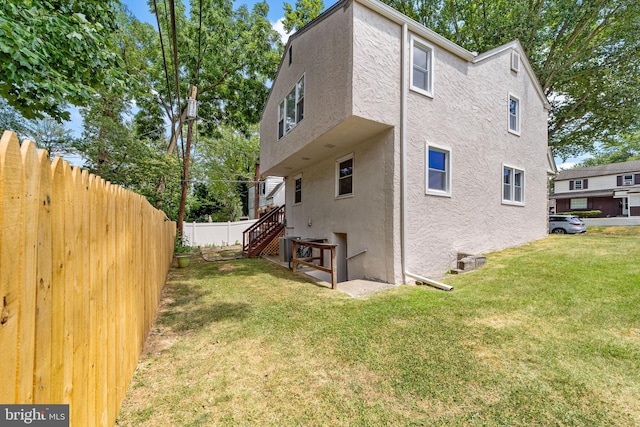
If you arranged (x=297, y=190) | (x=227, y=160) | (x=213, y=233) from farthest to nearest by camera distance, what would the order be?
(x=227, y=160) → (x=213, y=233) → (x=297, y=190)

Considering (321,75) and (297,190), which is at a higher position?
(321,75)

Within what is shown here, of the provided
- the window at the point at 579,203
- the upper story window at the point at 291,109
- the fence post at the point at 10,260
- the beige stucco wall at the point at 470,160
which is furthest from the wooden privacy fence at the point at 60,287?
the window at the point at 579,203

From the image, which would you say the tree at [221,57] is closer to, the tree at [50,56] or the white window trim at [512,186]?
the tree at [50,56]

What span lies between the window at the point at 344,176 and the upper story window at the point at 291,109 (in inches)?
74.5

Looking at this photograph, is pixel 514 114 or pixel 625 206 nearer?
pixel 514 114

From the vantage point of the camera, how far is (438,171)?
7312mm

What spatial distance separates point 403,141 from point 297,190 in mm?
6335

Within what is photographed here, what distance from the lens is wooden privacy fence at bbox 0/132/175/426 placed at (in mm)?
999

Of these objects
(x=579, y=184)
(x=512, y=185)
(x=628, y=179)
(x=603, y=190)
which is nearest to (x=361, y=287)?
(x=512, y=185)

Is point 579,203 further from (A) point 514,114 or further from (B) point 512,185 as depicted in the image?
(B) point 512,185

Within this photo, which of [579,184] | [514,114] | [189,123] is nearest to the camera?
[514,114]

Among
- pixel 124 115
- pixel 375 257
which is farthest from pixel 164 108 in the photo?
pixel 375 257

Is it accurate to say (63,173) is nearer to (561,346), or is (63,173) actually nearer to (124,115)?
(561,346)

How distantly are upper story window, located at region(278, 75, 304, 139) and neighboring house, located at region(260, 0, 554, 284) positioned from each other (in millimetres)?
66
